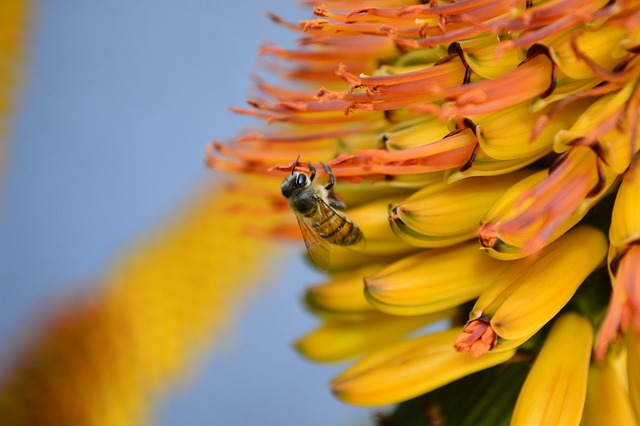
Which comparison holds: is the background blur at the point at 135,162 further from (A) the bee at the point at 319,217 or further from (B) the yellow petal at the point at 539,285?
(B) the yellow petal at the point at 539,285

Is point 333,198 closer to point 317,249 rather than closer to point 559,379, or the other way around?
point 317,249

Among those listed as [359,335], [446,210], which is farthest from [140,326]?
[446,210]

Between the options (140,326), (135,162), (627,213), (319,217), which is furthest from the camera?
(135,162)

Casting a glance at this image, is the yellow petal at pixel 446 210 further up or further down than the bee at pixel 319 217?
further down

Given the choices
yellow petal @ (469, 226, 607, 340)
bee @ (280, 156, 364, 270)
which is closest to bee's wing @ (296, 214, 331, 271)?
bee @ (280, 156, 364, 270)

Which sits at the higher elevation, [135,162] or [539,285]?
[135,162]

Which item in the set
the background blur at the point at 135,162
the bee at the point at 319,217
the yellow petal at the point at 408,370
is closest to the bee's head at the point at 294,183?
the bee at the point at 319,217

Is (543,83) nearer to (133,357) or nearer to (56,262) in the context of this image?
(133,357)
